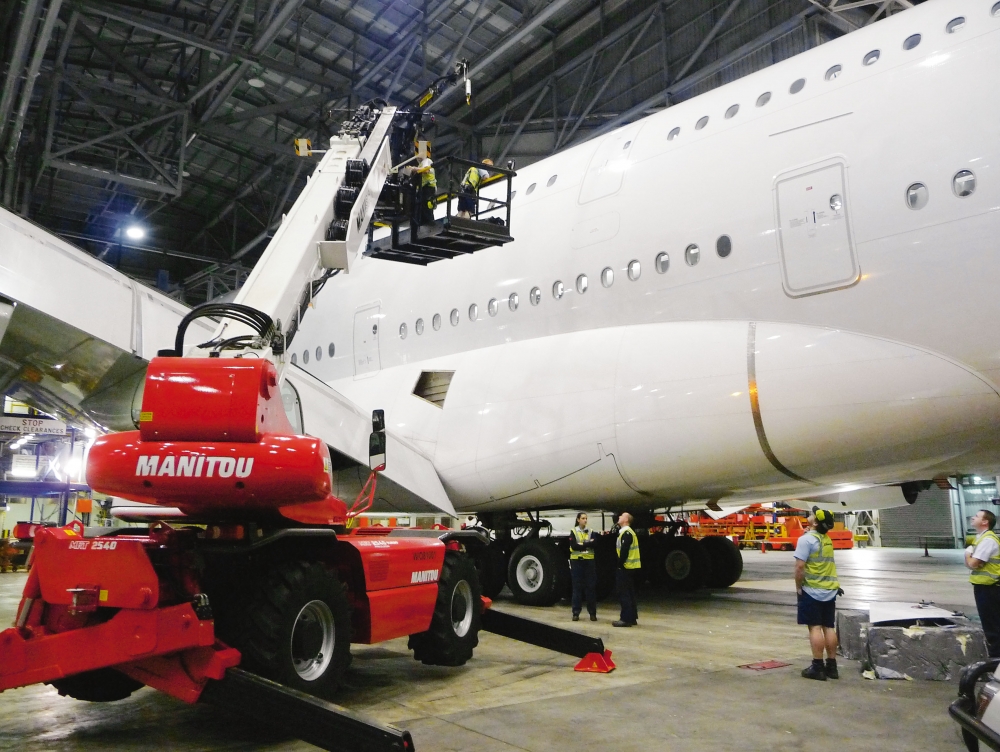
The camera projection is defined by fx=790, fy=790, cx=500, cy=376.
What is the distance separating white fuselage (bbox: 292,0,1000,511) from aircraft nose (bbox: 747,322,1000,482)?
23 millimetres

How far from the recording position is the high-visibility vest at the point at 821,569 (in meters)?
6.97

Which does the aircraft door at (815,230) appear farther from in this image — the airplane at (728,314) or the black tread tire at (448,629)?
the black tread tire at (448,629)

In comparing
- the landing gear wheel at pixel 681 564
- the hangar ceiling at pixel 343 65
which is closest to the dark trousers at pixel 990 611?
the landing gear wheel at pixel 681 564

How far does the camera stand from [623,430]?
10.0 m

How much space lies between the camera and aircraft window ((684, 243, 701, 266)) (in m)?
9.81

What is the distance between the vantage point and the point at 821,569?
703 centimetres

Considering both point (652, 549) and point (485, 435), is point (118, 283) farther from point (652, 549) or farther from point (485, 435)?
point (652, 549)

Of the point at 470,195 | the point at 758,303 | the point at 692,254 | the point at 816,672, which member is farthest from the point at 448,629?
the point at 470,195

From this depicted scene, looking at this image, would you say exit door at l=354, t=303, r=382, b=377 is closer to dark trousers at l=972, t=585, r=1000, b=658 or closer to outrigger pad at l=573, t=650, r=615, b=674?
outrigger pad at l=573, t=650, r=615, b=674

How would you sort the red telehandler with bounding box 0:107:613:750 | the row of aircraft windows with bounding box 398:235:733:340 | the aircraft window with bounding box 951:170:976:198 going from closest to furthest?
the red telehandler with bounding box 0:107:613:750 < the aircraft window with bounding box 951:170:976:198 < the row of aircraft windows with bounding box 398:235:733:340

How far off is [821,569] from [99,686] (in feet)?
19.7

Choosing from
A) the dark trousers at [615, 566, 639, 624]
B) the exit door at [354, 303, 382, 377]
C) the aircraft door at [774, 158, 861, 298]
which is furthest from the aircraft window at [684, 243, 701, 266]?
the exit door at [354, 303, 382, 377]

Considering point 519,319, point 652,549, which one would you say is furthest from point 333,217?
point 652,549

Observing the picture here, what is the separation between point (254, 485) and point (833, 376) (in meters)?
6.28
